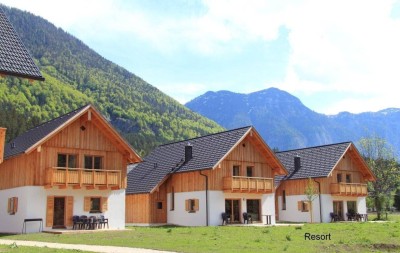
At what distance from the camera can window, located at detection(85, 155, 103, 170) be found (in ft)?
113

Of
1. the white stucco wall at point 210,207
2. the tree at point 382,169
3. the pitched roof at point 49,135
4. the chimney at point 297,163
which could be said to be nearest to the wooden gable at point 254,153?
the white stucco wall at point 210,207

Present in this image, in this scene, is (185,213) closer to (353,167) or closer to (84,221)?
(84,221)

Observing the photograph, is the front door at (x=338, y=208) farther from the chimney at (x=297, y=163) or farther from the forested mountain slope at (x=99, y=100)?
the forested mountain slope at (x=99, y=100)

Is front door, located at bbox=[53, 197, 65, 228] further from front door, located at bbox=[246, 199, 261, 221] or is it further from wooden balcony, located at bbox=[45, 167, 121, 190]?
front door, located at bbox=[246, 199, 261, 221]

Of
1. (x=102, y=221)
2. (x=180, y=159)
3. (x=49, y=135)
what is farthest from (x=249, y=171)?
(x=49, y=135)

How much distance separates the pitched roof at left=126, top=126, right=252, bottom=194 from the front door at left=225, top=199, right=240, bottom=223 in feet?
12.6

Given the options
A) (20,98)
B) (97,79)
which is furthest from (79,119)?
(97,79)

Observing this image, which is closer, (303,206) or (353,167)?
(303,206)

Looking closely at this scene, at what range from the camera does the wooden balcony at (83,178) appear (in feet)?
103

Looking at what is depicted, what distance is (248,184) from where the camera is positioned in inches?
1575

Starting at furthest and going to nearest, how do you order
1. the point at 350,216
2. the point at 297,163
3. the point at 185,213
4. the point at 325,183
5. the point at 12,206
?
the point at 297,163 < the point at 350,216 < the point at 325,183 < the point at 185,213 < the point at 12,206

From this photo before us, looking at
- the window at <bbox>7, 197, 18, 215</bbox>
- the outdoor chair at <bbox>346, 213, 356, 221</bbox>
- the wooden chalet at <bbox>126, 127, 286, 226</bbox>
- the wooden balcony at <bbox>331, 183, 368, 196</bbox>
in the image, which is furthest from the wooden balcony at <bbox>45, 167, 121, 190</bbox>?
the outdoor chair at <bbox>346, 213, 356, 221</bbox>

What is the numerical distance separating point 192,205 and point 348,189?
17268mm

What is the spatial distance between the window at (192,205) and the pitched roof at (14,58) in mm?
23965
